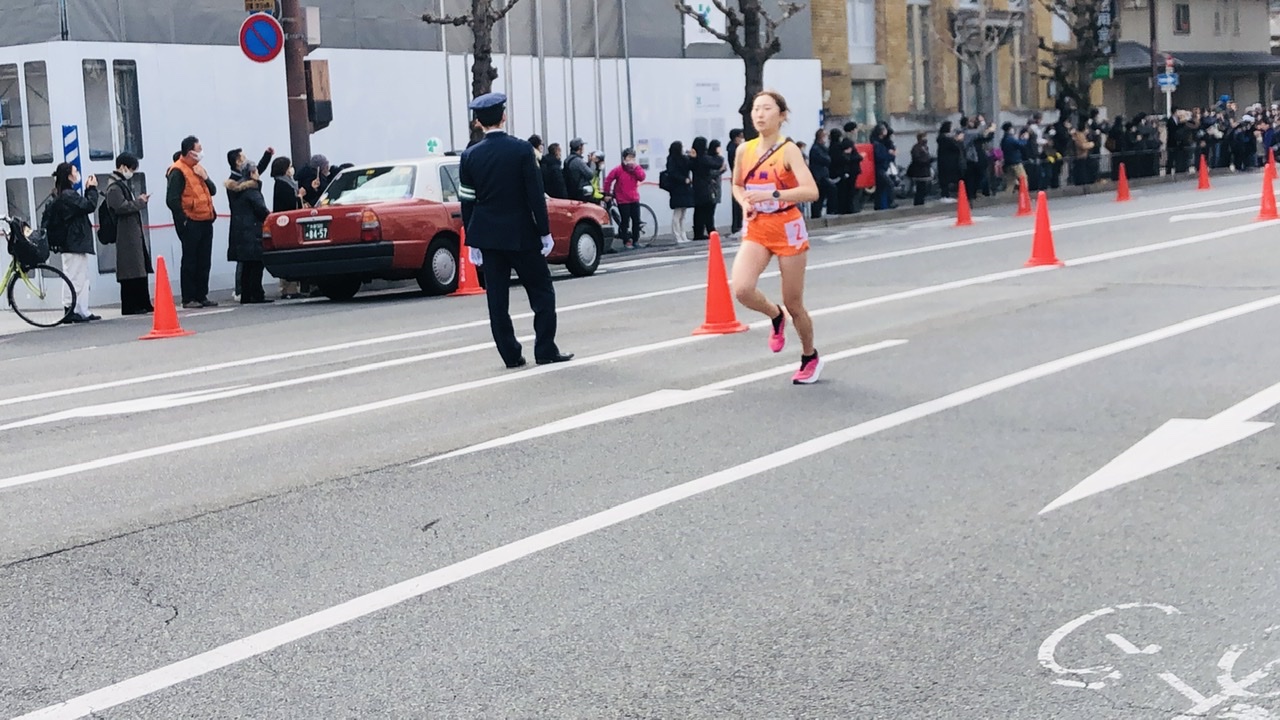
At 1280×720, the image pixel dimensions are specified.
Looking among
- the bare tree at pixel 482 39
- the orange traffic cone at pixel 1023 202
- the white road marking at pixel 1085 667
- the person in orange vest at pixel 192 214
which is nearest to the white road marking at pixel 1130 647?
the white road marking at pixel 1085 667

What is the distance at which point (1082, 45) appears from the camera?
46688 millimetres

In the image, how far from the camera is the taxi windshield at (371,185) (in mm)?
19594

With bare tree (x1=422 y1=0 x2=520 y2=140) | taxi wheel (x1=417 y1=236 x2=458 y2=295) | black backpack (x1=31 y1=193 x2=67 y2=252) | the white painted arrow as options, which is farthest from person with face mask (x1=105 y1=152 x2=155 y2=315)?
the white painted arrow

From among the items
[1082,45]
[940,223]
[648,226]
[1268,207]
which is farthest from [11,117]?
[1082,45]

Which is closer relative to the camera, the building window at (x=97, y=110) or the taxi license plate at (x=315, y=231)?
the taxi license plate at (x=315, y=231)

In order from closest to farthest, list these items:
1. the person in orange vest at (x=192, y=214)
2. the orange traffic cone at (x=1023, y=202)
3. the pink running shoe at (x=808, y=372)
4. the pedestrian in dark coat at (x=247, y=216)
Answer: the pink running shoe at (x=808, y=372)
the person in orange vest at (x=192, y=214)
the pedestrian in dark coat at (x=247, y=216)
the orange traffic cone at (x=1023, y=202)

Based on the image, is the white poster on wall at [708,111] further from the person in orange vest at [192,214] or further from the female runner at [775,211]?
the female runner at [775,211]

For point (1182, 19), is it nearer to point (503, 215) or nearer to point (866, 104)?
point (866, 104)

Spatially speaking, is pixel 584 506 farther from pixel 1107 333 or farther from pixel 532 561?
pixel 1107 333

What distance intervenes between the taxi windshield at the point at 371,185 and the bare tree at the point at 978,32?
27656 millimetres

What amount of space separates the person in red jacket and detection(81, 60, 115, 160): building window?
25.3 ft

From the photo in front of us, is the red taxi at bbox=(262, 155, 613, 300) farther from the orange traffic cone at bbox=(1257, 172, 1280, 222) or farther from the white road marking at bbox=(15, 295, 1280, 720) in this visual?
the white road marking at bbox=(15, 295, 1280, 720)

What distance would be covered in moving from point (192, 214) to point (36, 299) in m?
1.90

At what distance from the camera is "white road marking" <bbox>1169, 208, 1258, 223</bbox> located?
24000 mm
